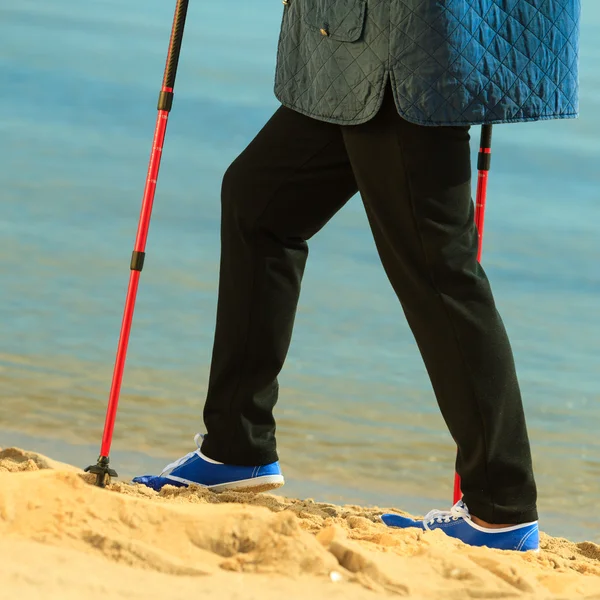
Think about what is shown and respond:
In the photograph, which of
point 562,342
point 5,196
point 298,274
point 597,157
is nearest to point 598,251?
point 562,342

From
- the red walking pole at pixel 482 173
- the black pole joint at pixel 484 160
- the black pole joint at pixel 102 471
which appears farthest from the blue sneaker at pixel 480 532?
the black pole joint at pixel 484 160

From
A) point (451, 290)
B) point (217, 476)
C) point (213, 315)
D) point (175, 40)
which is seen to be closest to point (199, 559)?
point (451, 290)

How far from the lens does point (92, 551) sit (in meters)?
1.82

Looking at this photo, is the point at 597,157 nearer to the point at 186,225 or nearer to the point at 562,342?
the point at 186,225

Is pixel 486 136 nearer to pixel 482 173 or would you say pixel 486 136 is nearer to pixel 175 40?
pixel 482 173

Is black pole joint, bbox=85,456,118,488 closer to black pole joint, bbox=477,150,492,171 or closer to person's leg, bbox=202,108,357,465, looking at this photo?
person's leg, bbox=202,108,357,465

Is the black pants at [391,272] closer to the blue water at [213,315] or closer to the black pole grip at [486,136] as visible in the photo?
the black pole grip at [486,136]

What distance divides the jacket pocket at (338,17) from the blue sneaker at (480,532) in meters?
0.94

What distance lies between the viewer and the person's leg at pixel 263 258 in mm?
2555

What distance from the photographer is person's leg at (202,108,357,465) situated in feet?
8.38

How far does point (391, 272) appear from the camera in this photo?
2387mm

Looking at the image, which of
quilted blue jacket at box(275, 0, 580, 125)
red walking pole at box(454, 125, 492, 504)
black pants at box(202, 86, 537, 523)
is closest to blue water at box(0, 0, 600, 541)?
black pants at box(202, 86, 537, 523)

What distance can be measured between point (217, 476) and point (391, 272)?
0.68 metres

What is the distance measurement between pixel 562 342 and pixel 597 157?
20.3 ft
